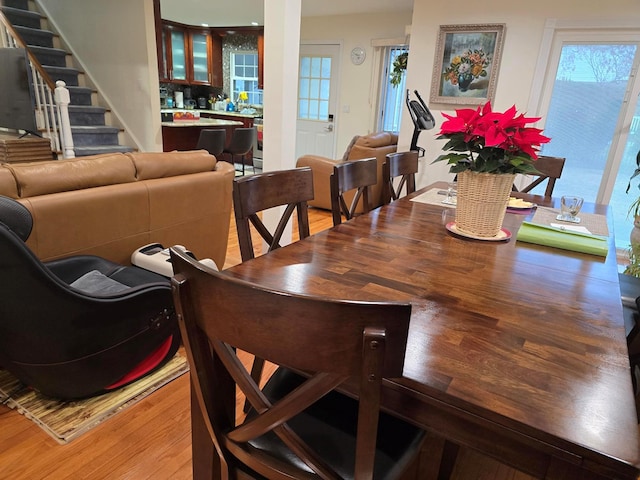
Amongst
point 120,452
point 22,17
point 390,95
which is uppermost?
point 22,17

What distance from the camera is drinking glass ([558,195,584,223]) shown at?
1839 millimetres

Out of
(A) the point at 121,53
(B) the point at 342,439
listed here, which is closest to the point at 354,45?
(A) the point at 121,53

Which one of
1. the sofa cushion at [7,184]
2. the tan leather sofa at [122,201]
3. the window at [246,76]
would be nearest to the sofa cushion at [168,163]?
the tan leather sofa at [122,201]

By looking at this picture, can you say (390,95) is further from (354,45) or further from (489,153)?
(489,153)

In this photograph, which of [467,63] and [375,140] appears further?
[375,140]

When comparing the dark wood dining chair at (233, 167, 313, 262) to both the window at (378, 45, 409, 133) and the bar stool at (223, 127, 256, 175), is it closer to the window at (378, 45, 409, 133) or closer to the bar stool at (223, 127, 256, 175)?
the bar stool at (223, 127, 256, 175)

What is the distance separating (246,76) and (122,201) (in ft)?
22.1

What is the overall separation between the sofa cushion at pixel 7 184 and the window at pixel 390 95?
516 centimetres

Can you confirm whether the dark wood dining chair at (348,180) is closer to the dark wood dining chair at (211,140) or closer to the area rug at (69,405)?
the area rug at (69,405)

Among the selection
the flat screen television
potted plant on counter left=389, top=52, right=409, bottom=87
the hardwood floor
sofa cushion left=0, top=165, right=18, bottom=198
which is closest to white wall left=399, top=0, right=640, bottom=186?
potted plant on counter left=389, top=52, right=409, bottom=87

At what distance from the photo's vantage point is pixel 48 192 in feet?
6.01

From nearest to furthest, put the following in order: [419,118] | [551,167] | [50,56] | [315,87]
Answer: [551,167]
[419,118]
[50,56]
[315,87]

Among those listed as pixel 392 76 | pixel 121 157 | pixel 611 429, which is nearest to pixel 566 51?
pixel 392 76

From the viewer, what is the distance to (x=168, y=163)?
2336 millimetres
